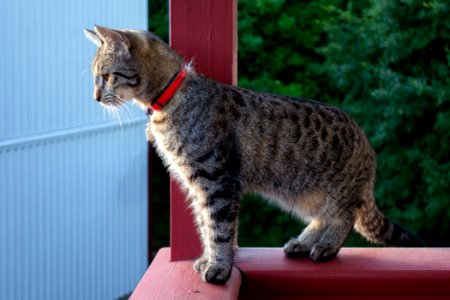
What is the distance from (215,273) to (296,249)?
0.41 m

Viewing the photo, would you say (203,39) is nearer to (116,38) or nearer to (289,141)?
(116,38)

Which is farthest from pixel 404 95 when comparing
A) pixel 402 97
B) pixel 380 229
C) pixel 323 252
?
pixel 323 252

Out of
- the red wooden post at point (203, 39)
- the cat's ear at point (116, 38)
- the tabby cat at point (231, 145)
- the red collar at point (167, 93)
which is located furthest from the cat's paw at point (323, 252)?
the cat's ear at point (116, 38)

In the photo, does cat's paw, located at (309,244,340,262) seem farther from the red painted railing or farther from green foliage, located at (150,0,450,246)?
green foliage, located at (150,0,450,246)

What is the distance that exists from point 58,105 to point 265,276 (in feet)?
10.1

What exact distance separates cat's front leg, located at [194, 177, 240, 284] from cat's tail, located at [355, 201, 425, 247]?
0.51 meters

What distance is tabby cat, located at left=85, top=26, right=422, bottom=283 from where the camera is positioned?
2.35 metres

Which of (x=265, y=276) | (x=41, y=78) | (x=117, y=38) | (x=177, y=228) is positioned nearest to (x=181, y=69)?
(x=117, y=38)

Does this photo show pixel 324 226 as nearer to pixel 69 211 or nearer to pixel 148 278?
pixel 148 278

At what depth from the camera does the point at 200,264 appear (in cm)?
235

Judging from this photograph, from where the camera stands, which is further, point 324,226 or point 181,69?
point 324,226

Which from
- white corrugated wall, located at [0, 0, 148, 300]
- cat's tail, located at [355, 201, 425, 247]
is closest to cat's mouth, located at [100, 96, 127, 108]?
cat's tail, located at [355, 201, 425, 247]

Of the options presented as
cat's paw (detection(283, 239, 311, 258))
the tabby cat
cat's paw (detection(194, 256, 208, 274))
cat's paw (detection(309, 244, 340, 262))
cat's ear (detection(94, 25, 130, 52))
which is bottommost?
cat's paw (detection(283, 239, 311, 258))

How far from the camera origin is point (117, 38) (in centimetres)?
235
